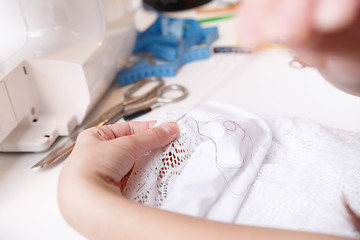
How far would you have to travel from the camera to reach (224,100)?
1.89 feet

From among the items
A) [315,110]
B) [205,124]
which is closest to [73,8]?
[205,124]

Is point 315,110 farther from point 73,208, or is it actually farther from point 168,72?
point 73,208

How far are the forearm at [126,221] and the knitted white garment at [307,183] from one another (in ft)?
0.14

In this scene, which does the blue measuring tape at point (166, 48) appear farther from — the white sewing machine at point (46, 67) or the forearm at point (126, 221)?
the forearm at point (126, 221)

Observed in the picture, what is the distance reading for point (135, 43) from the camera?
747mm

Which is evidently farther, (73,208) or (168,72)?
(168,72)

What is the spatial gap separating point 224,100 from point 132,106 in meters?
0.14

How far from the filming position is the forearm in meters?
0.28

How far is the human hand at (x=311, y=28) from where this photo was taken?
186 millimetres

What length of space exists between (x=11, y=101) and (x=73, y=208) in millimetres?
207

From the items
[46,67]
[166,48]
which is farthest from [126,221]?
[166,48]

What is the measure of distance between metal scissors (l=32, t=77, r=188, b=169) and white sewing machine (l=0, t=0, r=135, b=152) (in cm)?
3

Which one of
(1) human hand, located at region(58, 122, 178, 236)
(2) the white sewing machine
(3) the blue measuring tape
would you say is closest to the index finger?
(1) human hand, located at region(58, 122, 178, 236)

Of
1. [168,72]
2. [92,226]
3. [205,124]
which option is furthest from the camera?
[168,72]
